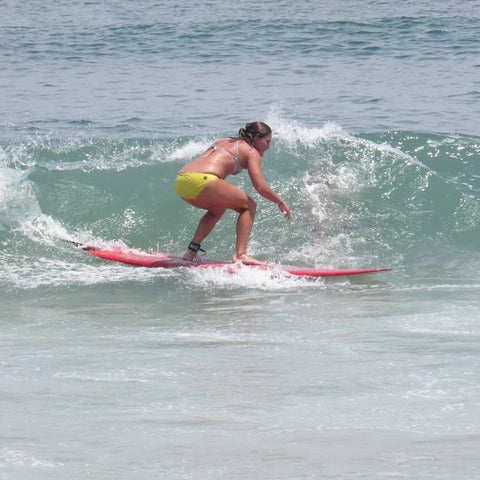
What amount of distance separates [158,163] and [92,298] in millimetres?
4331

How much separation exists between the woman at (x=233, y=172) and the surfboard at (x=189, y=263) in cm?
15

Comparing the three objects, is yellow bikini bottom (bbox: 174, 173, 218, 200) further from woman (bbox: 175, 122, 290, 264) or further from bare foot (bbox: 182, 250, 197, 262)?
bare foot (bbox: 182, 250, 197, 262)

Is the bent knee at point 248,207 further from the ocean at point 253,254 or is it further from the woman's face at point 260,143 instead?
the ocean at point 253,254

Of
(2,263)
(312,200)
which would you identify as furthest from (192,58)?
(2,263)

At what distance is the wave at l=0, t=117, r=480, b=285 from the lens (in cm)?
912

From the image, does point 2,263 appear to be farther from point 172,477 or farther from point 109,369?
point 172,477

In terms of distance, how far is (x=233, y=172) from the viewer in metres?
8.02

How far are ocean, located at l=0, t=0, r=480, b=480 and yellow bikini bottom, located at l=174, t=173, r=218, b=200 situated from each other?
2.24 ft

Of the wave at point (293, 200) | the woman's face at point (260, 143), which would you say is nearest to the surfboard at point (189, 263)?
the wave at point (293, 200)

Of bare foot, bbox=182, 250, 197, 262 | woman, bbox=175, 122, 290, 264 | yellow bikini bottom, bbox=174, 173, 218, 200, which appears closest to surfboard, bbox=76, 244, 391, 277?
bare foot, bbox=182, 250, 197, 262

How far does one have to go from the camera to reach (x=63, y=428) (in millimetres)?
3998

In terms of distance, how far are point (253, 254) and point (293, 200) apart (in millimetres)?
1580

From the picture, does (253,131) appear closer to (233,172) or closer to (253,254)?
(233,172)

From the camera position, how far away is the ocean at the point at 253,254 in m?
3.89
